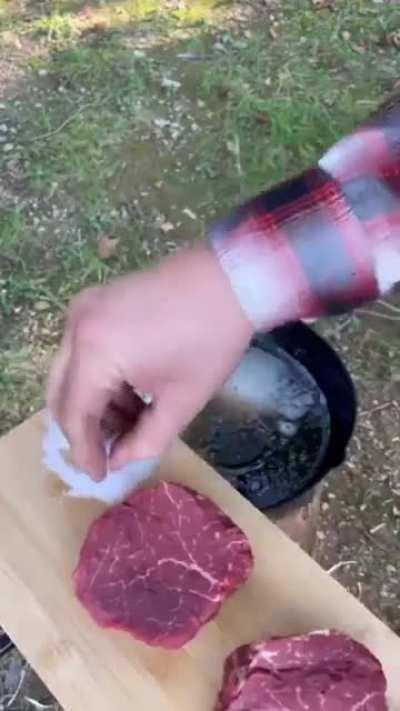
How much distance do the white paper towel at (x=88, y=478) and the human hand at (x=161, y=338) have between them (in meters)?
0.44

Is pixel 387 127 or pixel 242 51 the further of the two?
pixel 242 51

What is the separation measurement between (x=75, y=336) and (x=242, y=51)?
2.06 m

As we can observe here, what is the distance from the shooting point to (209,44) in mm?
→ 2967

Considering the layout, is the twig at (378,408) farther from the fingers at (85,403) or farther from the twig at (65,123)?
the fingers at (85,403)

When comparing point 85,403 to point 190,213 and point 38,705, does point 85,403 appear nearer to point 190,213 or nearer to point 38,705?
point 38,705

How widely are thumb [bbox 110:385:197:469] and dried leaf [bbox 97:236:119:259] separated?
56.7 inches

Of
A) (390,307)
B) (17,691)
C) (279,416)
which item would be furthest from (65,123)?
(17,691)

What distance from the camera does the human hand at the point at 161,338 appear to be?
1.04 m

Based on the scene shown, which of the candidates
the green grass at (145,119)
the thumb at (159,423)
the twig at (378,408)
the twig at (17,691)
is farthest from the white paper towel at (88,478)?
the twig at (378,408)

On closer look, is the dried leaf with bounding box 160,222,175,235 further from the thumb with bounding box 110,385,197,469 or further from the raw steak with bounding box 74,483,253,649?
the thumb with bounding box 110,385,197,469

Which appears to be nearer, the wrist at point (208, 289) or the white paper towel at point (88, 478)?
the wrist at point (208, 289)

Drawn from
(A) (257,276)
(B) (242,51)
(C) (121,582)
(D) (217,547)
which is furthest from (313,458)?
(B) (242,51)

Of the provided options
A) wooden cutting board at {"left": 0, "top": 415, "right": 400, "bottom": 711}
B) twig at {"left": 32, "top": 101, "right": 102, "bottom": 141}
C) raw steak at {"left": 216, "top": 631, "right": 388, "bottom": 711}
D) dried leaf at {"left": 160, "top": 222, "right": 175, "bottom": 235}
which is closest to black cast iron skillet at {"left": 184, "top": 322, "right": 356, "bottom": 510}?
wooden cutting board at {"left": 0, "top": 415, "right": 400, "bottom": 711}

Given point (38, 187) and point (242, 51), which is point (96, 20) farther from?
point (38, 187)
